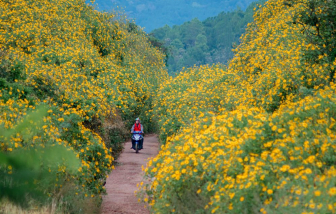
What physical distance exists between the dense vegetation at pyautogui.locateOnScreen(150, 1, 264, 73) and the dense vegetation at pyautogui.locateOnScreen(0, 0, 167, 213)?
62.7m

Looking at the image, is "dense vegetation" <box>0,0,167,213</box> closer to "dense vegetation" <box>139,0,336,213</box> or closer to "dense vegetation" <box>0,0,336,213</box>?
"dense vegetation" <box>0,0,336,213</box>

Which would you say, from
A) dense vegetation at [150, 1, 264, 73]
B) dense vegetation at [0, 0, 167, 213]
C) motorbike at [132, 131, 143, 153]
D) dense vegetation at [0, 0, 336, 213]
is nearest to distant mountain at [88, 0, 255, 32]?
dense vegetation at [150, 1, 264, 73]

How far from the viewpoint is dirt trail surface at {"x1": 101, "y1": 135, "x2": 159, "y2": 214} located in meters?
10.2

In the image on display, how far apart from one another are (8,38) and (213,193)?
44.2 feet

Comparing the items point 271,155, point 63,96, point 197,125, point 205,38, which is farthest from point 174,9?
point 271,155

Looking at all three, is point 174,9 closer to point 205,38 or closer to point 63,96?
point 205,38

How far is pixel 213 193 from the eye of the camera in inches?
227

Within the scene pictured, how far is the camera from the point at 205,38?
101438 mm

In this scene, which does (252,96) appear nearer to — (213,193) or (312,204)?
(213,193)

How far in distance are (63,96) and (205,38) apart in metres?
91.8

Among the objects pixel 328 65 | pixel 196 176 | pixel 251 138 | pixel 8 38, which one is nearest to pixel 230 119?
pixel 251 138

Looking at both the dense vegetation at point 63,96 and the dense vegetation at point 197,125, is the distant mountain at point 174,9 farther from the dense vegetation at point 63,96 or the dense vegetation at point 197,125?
the dense vegetation at point 197,125

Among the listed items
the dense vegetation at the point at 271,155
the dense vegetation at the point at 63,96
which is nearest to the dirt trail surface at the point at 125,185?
the dense vegetation at the point at 63,96

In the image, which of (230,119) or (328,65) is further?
(328,65)
